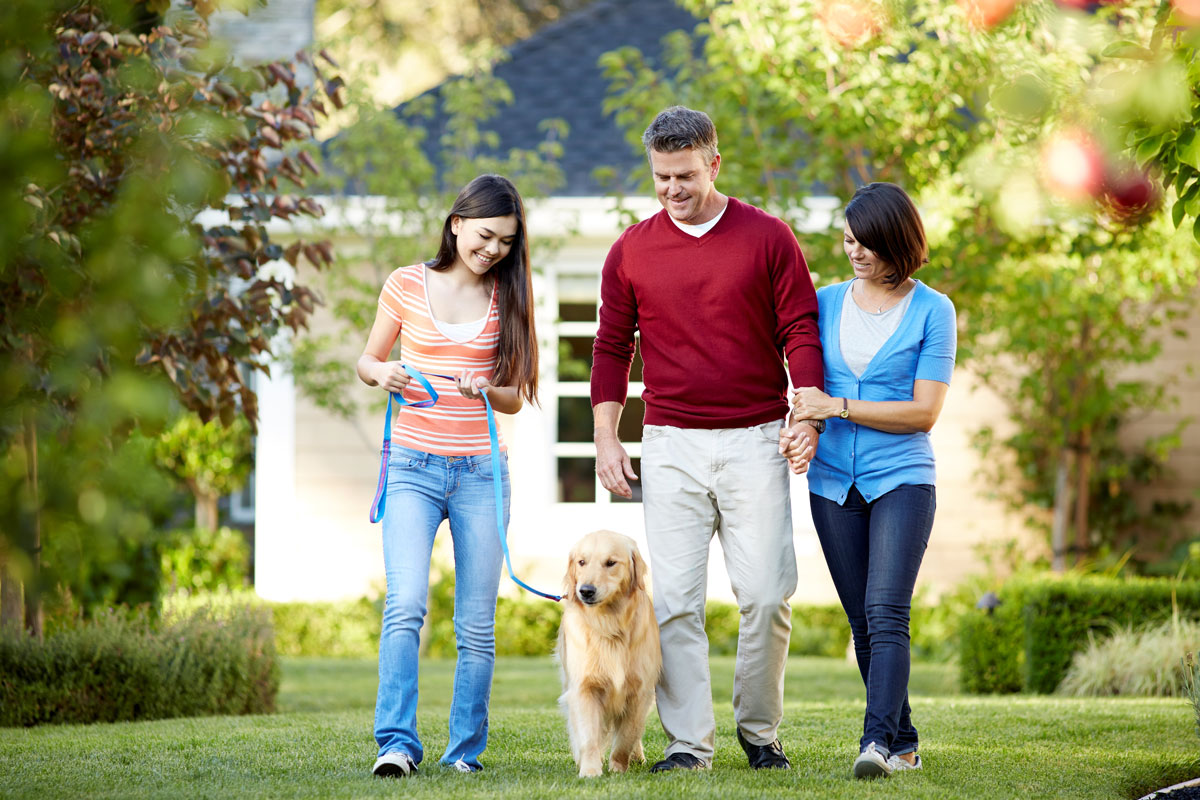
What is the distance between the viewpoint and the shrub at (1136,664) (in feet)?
23.3

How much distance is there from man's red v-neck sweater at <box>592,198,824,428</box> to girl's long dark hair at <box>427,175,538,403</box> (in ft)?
1.36

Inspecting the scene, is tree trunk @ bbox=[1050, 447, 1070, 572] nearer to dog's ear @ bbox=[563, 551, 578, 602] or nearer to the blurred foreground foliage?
dog's ear @ bbox=[563, 551, 578, 602]

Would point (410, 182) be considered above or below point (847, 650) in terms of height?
above

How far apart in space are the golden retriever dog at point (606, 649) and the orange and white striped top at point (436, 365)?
562 mm

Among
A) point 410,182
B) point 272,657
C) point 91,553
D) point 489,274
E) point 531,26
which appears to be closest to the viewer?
point 91,553

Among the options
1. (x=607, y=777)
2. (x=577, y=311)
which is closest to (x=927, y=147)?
(x=577, y=311)

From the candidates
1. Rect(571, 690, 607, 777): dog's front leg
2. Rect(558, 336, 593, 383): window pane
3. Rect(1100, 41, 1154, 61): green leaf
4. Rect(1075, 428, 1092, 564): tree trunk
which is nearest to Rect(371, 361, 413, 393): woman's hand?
Rect(571, 690, 607, 777): dog's front leg

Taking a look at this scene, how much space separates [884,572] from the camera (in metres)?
3.89

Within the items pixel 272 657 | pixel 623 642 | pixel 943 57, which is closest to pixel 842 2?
pixel 943 57

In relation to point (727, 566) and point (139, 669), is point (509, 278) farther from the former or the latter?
point (139, 669)

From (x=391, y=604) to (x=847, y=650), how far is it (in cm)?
686

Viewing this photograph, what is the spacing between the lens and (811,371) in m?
4.02

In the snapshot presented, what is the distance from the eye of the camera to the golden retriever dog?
3904 mm

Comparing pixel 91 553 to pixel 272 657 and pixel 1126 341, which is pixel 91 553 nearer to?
pixel 272 657
